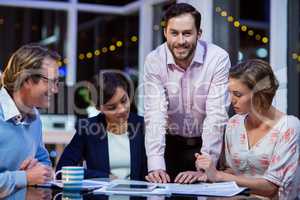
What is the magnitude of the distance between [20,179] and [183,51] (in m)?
0.95

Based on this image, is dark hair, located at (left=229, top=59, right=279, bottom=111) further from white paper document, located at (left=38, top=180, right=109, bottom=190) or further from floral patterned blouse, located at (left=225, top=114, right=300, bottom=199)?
white paper document, located at (left=38, top=180, right=109, bottom=190)

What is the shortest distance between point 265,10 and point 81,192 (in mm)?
2544

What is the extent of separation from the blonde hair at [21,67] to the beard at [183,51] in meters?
0.65

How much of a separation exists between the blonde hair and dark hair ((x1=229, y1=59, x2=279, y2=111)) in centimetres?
76

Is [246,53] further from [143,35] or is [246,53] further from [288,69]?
[143,35]

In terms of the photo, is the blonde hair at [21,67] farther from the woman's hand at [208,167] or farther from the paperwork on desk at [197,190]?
the woman's hand at [208,167]

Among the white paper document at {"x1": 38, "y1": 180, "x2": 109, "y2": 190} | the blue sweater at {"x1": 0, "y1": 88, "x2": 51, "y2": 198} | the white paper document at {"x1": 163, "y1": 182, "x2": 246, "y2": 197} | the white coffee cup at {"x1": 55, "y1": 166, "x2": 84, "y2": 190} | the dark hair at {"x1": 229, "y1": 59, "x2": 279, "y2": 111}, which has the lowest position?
the white paper document at {"x1": 163, "y1": 182, "x2": 246, "y2": 197}

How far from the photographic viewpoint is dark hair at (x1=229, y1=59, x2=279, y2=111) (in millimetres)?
2053

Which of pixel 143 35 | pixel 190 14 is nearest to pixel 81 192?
pixel 190 14

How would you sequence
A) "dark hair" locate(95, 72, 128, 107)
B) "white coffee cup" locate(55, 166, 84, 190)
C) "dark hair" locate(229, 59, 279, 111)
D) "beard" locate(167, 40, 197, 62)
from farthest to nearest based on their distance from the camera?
"dark hair" locate(95, 72, 128, 107) < "beard" locate(167, 40, 197, 62) < "dark hair" locate(229, 59, 279, 111) < "white coffee cup" locate(55, 166, 84, 190)

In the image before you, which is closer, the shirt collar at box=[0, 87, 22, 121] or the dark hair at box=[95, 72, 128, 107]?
the shirt collar at box=[0, 87, 22, 121]

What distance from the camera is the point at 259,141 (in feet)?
6.79

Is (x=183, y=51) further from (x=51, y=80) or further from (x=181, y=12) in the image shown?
(x=51, y=80)

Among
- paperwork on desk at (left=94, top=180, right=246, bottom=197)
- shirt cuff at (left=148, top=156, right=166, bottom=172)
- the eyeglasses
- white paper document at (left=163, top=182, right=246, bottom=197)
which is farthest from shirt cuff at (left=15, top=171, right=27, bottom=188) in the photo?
shirt cuff at (left=148, top=156, right=166, bottom=172)
